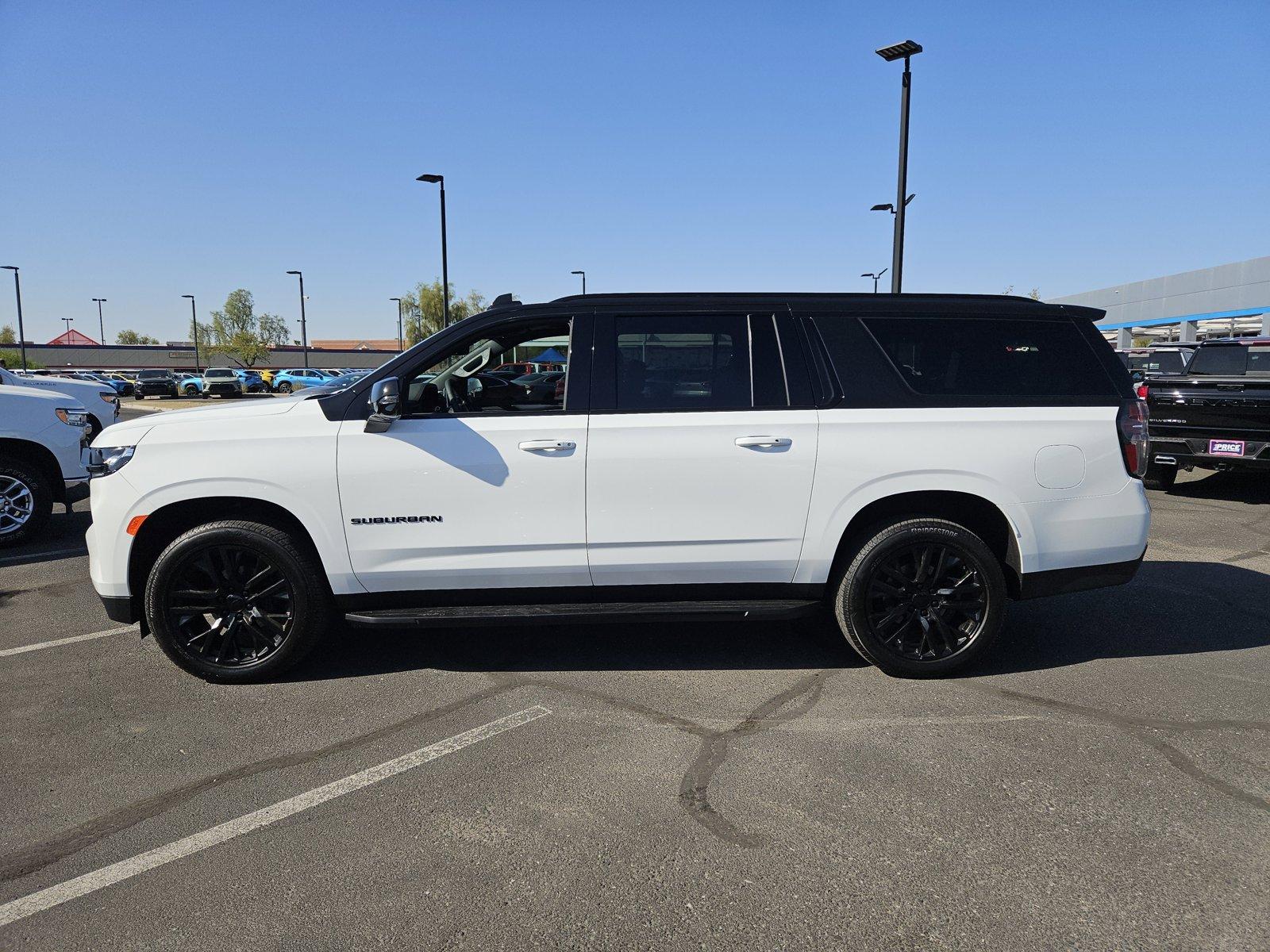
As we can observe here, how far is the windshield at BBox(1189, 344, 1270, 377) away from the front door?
928cm

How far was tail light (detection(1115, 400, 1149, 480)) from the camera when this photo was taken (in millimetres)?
4312

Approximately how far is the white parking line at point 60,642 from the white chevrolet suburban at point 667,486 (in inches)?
43.4

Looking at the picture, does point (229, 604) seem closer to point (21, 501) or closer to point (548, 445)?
point (548, 445)

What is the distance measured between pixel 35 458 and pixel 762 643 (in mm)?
7237

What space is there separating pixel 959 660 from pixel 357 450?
10.2 ft

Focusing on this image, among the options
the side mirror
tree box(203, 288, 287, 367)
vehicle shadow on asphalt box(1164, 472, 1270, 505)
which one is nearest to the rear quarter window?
the side mirror

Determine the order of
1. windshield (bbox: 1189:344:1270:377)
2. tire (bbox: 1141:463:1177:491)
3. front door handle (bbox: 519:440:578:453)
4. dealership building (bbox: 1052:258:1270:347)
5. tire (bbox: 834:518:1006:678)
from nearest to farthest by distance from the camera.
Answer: front door handle (bbox: 519:440:578:453), tire (bbox: 834:518:1006:678), tire (bbox: 1141:463:1177:491), windshield (bbox: 1189:344:1270:377), dealership building (bbox: 1052:258:1270:347)

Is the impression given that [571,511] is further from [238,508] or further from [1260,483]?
[1260,483]

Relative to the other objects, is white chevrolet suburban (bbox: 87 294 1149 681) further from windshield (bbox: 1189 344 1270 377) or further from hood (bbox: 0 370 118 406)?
windshield (bbox: 1189 344 1270 377)

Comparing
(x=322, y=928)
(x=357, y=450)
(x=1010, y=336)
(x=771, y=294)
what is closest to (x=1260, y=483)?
(x=1010, y=336)

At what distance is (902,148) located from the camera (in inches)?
602

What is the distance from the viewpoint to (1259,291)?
40.0m

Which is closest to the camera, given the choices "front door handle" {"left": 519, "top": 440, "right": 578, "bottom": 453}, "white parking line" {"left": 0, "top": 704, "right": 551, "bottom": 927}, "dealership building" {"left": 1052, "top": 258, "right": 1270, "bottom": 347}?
"white parking line" {"left": 0, "top": 704, "right": 551, "bottom": 927}

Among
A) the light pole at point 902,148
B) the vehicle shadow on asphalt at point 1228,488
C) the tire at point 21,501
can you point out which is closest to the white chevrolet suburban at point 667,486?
the tire at point 21,501
